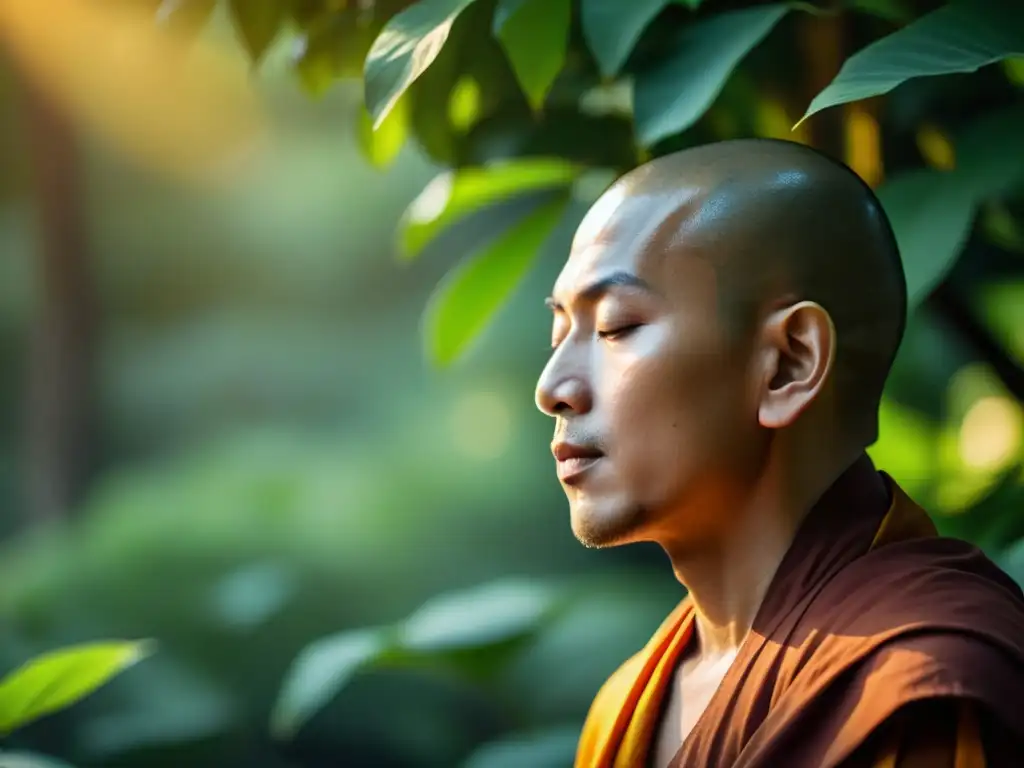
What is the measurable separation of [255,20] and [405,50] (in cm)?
31

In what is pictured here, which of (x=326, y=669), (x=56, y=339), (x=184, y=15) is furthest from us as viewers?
(x=56, y=339)

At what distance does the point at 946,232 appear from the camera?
934 mm

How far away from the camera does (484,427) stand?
2.47m

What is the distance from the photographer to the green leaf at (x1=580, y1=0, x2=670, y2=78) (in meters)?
0.89

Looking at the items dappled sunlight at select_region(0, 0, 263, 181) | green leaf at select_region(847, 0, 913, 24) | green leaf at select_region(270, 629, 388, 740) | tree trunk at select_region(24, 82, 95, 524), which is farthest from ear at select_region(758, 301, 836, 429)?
tree trunk at select_region(24, 82, 95, 524)

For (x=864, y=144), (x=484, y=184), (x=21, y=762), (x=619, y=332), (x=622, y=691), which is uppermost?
(x=484, y=184)

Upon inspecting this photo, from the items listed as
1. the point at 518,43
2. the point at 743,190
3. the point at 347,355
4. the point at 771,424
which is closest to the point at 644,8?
the point at 518,43

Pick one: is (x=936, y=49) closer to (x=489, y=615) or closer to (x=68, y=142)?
(x=489, y=615)

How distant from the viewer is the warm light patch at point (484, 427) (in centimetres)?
246

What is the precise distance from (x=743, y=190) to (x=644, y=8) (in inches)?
8.8

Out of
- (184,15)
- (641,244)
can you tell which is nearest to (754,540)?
(641,244)

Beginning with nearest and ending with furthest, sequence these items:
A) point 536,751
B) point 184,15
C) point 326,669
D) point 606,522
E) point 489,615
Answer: point 606,522 → point 184,15 → point 326,669 → point 489,615 → point 536,751

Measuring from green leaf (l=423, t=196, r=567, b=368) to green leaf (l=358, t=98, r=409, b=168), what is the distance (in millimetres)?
139

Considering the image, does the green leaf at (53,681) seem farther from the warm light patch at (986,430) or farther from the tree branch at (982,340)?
the warm light patch at (986,430)
